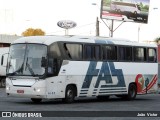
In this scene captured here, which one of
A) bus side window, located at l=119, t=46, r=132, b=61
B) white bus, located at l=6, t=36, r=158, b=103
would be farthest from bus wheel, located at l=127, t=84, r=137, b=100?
bus side window, located at l=119, t=46, r=132, b=61

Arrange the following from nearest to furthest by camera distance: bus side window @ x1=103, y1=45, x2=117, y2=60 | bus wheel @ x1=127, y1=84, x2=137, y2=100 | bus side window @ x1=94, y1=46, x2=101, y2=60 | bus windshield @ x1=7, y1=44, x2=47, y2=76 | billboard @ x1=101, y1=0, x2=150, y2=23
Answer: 1. bus windshield @ x1=7, y1=44, x2=47, y2=76
2. bus side window @ x1=94, y1=46, x2=101, y2=60
3. bus side window @ x1=103, y1=45, x2=117, y2=60
4. bus wheel @ x1=127, y1=84, x2=137, y2=100
5. billboard @ x1=101, y1=0, x2=150, y2=23

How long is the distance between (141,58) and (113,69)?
9.68ft

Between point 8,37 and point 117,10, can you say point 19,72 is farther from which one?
point 8,37

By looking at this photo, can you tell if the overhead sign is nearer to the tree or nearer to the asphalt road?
the asphalt road

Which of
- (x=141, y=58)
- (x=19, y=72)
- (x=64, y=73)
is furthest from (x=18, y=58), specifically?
(x=141, y=58)

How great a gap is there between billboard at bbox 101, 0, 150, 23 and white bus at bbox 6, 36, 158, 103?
29.2 metres

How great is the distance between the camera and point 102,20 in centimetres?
5991

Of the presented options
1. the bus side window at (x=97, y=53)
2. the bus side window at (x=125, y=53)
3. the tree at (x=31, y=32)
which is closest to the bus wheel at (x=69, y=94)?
the bus side window at (x=97, y=53)

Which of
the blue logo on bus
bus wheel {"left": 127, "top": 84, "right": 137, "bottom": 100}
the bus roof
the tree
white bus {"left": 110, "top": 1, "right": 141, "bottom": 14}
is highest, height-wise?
white bus {"left": 110, "top": 1, "right": 141, "bottom": 14}

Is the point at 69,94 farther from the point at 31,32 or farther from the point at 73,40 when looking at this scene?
the point at 31,32

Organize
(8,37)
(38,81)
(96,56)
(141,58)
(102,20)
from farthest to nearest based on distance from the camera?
(8,37) → (102,20) → (141,58) → (96,56) → (38,81)

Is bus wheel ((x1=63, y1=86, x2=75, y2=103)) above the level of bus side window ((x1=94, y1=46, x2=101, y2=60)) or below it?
below

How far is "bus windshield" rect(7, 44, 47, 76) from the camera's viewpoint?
25.5 m

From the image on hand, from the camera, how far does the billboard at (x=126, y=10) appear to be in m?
61.7
